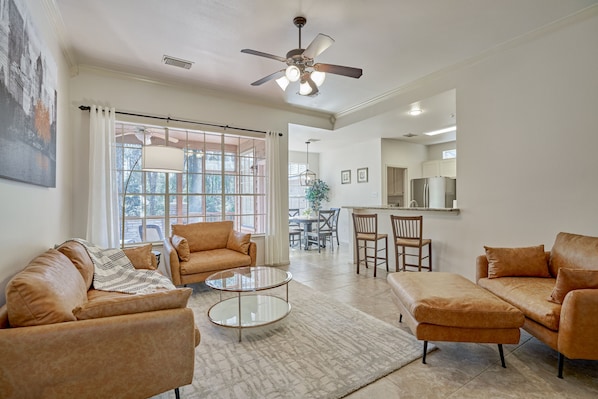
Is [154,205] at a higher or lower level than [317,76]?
lower

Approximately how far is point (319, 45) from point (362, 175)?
497cm

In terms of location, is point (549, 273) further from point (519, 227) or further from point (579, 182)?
point (579, 182)

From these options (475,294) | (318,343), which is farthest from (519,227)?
(318,343)

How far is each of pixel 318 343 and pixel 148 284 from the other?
157 cm

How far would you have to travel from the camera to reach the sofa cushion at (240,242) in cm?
377

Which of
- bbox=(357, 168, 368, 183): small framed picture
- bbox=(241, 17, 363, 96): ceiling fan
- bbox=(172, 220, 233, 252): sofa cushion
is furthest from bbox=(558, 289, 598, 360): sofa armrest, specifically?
bbox=(357, 168, 368, 183): small framed picture

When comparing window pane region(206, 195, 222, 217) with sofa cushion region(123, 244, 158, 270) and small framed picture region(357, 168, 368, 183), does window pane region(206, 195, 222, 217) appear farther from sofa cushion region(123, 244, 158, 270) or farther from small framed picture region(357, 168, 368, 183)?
small framed picture region(357, 168, 368, 183)

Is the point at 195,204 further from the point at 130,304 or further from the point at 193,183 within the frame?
the point at 130,304

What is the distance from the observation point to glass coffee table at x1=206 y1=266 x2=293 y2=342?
2.41m

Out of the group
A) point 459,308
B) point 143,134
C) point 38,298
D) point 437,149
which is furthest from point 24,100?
point 437,149

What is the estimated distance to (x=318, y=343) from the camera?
7.48 ft

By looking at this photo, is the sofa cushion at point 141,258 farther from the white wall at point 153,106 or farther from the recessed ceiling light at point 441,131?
the recessed ceiling light at point 441,131

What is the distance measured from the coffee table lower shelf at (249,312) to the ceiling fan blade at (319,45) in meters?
2.22

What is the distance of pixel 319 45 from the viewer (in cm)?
236
